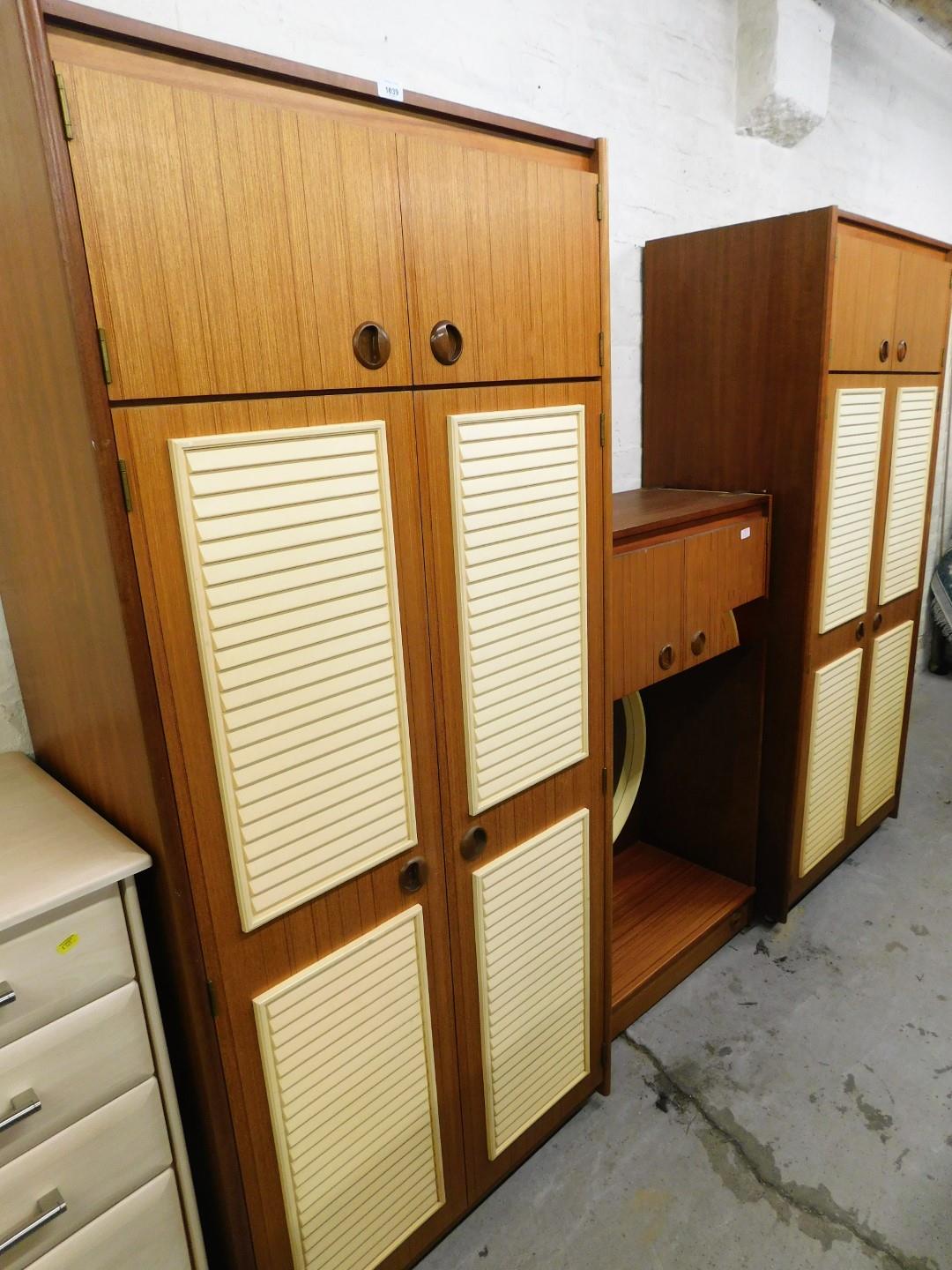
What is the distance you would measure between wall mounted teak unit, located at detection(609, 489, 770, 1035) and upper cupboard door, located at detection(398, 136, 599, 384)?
472mm

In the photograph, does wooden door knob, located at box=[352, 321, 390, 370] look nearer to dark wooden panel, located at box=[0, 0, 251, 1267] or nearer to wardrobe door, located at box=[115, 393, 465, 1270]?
wardrobe door, located at box=[115, 393, 465, 1270]

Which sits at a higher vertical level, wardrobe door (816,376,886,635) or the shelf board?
wardrobe door (816,376,886,635)

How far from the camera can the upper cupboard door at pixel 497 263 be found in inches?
44.2

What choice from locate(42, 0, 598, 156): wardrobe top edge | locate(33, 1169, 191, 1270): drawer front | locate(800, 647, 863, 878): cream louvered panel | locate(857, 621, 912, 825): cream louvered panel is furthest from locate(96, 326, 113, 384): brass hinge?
locate(857, 621, 912, 825): cream louvered panel

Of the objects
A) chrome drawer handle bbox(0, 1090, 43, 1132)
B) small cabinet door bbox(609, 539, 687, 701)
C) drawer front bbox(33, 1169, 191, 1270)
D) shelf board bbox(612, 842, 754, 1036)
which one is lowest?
shelf board bbox(612, 842, 754, 1036)

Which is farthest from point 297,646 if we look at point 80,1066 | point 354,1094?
point 354,1094

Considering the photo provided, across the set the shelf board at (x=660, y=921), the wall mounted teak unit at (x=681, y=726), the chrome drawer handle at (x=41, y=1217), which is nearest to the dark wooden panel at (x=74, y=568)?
the chrome drawer handle at (x=41, y=1217)

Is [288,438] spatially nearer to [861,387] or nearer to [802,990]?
[861,387]

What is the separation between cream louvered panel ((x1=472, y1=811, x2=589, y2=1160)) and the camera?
1.47 m

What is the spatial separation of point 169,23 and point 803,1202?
99.4 inches

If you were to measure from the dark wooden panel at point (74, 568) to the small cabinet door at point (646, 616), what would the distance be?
0.93 m

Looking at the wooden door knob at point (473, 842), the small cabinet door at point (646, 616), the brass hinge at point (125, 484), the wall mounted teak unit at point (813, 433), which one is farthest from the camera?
the wall mounted teak unit at point (813, 433)

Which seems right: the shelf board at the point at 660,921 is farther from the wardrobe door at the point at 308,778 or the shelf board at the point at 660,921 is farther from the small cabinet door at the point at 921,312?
the small cabinet door at the point at 921,312

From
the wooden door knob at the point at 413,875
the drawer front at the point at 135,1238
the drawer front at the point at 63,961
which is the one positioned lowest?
the drawer front at the point at 135,1238
